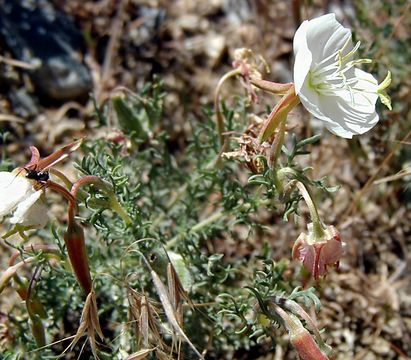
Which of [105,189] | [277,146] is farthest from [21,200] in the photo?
[277,146]

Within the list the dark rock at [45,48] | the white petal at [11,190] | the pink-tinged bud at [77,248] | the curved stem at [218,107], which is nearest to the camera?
the white petal at [11,190]

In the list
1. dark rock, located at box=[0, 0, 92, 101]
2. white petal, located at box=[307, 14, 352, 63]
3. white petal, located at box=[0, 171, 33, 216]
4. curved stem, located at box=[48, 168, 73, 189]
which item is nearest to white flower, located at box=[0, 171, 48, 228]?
white petal, located at box=[0, 171, 33, 216]

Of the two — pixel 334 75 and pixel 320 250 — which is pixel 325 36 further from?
pixel 320 250

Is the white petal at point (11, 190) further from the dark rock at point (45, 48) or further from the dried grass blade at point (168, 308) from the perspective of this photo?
the dark rock at point (45, 48)

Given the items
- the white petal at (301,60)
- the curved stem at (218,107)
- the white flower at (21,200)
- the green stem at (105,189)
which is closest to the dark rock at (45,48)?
the curved stem at (218,107)

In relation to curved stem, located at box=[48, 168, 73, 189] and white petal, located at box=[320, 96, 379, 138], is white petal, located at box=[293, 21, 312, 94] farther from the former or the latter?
curved stem, located at box=[48, 168, 73, 189]

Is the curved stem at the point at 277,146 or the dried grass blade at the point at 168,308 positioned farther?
the curved stem at the point at 277,146
